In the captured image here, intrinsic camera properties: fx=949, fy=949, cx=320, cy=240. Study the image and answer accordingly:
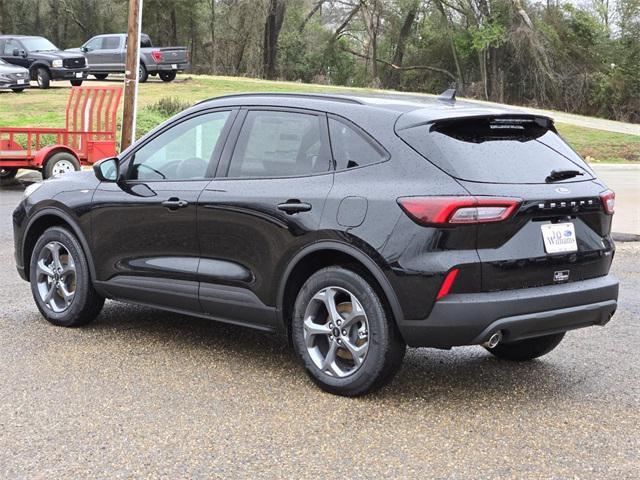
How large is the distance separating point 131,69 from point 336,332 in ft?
46.0

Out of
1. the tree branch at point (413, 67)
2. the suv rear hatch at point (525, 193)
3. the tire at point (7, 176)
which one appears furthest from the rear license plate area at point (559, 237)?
the tree branch at point (413, 67)

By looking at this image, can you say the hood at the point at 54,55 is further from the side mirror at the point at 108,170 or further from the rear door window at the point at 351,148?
the rear door window at the point at 351,148

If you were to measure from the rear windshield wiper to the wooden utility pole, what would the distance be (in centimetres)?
1390

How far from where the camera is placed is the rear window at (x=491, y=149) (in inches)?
200

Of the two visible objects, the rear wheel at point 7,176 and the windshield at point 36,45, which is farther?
the windshield at point 36,45

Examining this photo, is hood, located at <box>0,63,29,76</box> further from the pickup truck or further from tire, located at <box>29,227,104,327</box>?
tire, located at <box>29,227,104,327</box>

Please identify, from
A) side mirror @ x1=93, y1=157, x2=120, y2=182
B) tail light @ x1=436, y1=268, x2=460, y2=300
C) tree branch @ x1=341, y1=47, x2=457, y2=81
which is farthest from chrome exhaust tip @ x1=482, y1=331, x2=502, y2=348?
tree branch @ x1=341, y1=47, x2=457, y2=81

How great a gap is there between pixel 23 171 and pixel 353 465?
17.9 metres

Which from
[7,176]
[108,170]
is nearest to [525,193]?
[108,170]

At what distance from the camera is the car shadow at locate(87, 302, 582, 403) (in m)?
5.55

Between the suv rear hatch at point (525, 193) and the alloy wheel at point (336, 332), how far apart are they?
77 cm

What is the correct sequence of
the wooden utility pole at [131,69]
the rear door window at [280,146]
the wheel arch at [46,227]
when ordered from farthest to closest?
the wooden utility pole at [131,69]
the wheel arch at [46,227]
the rear door window at [280,146]

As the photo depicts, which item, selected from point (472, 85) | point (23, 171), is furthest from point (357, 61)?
point (23, 171)

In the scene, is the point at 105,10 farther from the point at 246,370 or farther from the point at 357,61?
the point at 246,370
